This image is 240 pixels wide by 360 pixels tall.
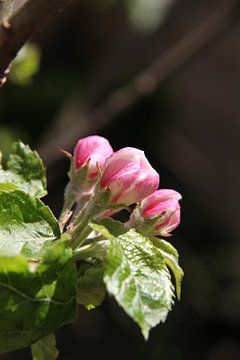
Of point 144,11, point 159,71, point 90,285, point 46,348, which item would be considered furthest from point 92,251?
point 144,11

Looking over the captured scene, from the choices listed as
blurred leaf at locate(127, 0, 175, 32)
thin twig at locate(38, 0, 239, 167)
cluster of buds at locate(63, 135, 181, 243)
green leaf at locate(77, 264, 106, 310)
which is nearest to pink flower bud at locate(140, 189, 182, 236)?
cluster of buds at locate(63, 135, 181, 243)

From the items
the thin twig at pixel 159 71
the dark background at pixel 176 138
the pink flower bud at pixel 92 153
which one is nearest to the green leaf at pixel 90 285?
the pink flower bud at pixel 92 153

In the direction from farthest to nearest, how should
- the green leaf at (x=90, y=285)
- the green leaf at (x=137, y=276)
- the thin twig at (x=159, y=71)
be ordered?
the thin twig at (x=159, y=71) → the green leaf at (x=90, y=285) → the green leaf at (x=137, y=276)

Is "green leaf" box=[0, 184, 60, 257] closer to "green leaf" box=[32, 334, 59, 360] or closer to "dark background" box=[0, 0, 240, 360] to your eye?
"green leaf" box=[32, 334, 59, 360]

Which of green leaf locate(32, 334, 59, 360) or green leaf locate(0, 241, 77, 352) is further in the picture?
green leaf locate(32, 334, 59, 360)

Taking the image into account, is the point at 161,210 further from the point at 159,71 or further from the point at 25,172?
the point at 159,71

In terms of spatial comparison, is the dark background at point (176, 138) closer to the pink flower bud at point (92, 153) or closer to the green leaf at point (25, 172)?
the green leaf at point (25, 172)
